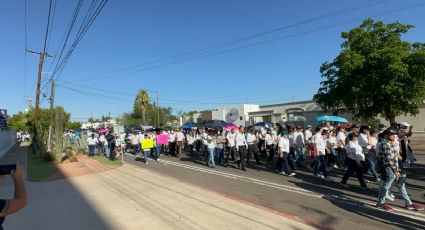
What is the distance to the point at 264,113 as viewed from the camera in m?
44.3

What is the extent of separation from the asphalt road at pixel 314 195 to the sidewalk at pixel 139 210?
610 mm

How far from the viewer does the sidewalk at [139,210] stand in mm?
6777

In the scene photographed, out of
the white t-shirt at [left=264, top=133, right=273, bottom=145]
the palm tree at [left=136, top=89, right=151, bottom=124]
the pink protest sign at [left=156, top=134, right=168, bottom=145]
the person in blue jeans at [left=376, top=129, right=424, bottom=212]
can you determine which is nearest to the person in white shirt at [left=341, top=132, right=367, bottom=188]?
the person in blue jeans at [left=376, top=129, right=424, bottom=212]

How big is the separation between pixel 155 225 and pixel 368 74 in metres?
18.0

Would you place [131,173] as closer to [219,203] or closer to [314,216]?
[219,203]

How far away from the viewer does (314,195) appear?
8.75 m

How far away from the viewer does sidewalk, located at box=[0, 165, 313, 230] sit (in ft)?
22.2

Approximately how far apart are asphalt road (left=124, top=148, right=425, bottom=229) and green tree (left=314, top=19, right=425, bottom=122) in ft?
25.3

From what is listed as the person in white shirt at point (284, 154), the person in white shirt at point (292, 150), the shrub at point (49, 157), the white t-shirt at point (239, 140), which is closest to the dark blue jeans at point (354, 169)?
the person in white shirt at point (284, 154)

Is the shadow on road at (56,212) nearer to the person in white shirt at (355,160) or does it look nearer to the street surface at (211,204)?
the street surface at (211,204)

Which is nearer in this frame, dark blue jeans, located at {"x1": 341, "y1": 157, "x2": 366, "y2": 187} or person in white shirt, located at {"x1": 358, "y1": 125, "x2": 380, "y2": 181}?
dark blue jeans, located at {"x1": 341, "y1": 157, "x2": 366, "y2": 187}

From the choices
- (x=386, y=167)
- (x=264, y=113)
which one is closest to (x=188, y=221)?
(x=386, y=167)

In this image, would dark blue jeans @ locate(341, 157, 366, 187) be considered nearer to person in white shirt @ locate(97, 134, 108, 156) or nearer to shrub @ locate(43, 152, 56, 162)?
shrub @ locate(43, 152, 56, 162)

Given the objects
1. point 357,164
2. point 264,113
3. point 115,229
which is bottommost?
point 115,229
